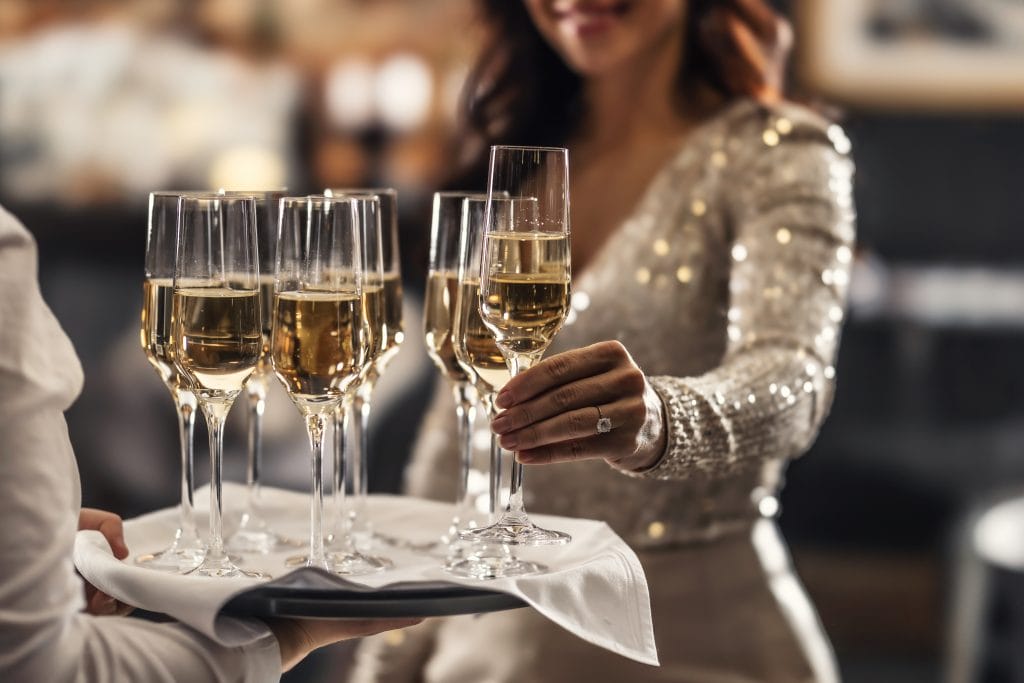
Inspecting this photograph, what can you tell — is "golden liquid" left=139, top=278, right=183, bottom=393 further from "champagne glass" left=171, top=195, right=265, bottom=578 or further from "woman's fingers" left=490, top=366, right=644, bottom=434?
"woman's fingers" left=490, top=366, right=644, bottom=434

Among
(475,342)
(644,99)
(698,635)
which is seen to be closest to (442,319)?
(475,342)

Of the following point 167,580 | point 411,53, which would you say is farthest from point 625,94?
point 411,53

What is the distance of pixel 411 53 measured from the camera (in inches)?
192

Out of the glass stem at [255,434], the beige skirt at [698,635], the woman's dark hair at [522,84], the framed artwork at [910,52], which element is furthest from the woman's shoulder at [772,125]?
the framed artwork at [910,52]

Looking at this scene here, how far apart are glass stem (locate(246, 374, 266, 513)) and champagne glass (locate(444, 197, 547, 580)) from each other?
0.28 meters

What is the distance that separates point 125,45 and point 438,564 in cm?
406

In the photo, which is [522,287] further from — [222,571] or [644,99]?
[644,99]

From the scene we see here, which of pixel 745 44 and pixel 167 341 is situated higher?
pixel 745 44

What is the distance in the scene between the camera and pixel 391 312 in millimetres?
1440

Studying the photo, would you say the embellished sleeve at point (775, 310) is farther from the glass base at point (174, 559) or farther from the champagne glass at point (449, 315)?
the glass base at point (174, 559)

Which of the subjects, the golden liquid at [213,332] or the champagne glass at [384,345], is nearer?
the golden liquid at [213,332]

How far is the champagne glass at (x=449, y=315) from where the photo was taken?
1.45 meters

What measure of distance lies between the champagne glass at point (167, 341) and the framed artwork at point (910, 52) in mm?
4040

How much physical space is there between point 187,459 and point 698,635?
804 mm
